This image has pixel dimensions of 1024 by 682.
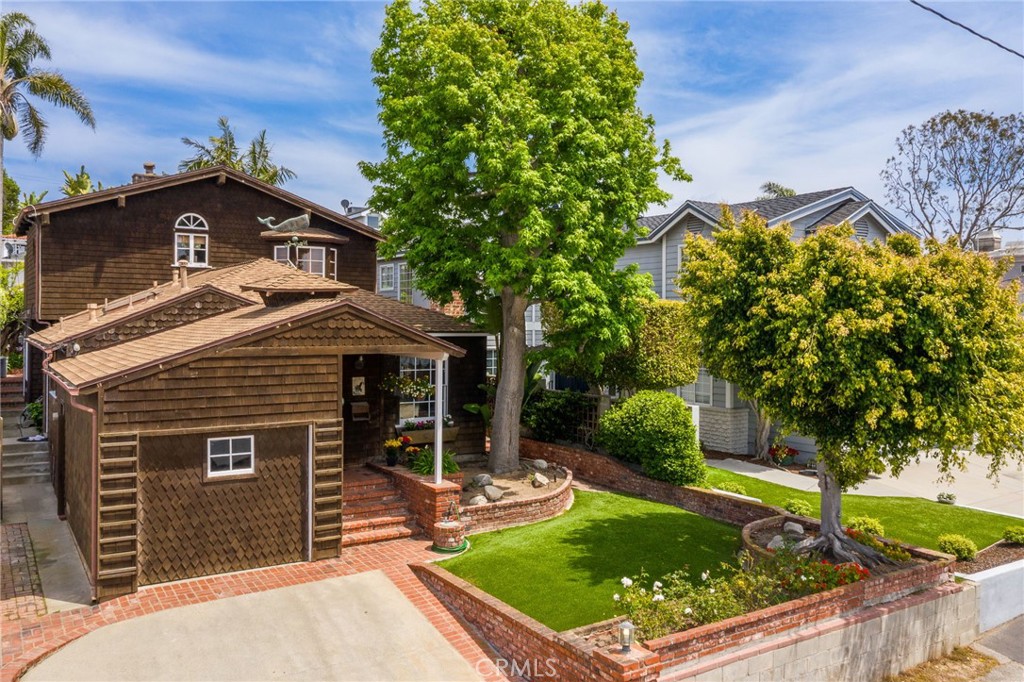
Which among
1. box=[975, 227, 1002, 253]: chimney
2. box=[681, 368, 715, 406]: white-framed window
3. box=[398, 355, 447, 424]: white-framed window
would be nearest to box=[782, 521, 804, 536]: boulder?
box=[398, 355, 447, 424]: white-framed window

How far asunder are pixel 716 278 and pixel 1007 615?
28.6 feet

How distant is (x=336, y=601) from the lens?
1096cm

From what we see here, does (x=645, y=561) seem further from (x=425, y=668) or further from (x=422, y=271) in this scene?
(x=422, y=271)

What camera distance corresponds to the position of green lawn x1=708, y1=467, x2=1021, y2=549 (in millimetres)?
14656

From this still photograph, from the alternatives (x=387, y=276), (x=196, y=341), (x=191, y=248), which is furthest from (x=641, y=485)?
(x=387, y=276)

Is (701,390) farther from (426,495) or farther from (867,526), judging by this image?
(426,495)

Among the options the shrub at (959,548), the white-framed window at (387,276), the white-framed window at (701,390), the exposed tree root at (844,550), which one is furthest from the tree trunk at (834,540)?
the white-framed window at (387,276)

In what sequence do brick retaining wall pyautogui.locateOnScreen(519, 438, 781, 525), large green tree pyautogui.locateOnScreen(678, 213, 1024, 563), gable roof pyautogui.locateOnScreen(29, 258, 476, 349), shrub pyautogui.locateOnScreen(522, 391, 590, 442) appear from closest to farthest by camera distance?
large green tree pyautogui.locateOnScreen(678, 213, 1024, 563) → gable roof pyautogui.locateOnScreen(29, 258, 476, 349) → brick retaining wall pyautogui.locateOnScreen(519, 438, 781, 525) → shrub pyautogui.locateOnScreen(522, 391, 590, 442)

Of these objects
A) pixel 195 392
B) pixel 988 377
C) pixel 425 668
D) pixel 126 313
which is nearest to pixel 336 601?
pixel 425 668

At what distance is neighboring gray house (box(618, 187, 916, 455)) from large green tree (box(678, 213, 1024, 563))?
423 inches

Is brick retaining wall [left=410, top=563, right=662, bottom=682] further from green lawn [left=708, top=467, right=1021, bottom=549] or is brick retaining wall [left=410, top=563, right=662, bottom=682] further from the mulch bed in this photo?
green lawn [left=708, top=467, right=1021, bottom=549]

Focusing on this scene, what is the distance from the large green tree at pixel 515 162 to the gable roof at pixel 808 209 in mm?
6493

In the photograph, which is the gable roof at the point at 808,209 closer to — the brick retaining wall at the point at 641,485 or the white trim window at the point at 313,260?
the brick retaining wall at the point at 641,485

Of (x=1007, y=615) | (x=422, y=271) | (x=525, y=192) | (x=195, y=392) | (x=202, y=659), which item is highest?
(x=525, y=192)
